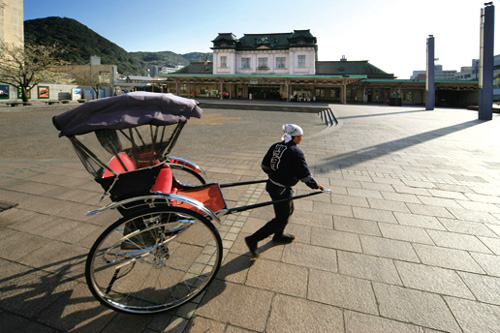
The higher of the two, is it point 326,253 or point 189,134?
point 189,134

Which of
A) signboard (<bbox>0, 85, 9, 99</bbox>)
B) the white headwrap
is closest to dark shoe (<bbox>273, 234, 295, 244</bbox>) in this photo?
the white headwrap

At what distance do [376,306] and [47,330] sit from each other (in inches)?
109

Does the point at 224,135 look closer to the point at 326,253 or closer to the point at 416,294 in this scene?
the point at 326,253

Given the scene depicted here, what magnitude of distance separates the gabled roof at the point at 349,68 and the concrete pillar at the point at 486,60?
28.3m

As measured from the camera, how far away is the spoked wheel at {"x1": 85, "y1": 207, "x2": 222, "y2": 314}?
233cm

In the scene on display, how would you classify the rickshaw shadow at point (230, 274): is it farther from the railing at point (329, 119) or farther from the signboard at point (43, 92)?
the signboard at point (43, 92)

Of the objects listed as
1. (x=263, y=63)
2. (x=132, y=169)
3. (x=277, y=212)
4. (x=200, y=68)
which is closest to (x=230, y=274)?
(x=277, y=212)

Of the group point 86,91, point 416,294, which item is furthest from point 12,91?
point 416,294

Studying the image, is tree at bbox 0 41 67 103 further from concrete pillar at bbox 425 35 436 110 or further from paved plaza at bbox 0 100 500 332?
concrete pillar at bbox 425 35 436 110

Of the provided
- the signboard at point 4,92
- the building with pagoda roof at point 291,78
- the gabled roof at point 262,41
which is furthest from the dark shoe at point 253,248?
the gabled roof at point 262,41

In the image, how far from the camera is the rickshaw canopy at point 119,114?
225cm

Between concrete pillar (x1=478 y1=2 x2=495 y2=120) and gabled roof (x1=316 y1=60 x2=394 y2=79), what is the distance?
93.0 feet

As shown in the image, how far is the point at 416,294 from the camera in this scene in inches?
104

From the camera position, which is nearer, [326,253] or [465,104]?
[326,253]
